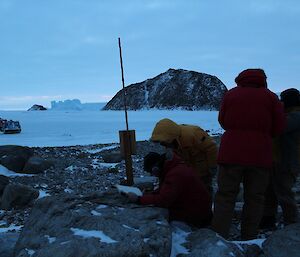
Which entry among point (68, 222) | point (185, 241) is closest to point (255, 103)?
point (185, 241)

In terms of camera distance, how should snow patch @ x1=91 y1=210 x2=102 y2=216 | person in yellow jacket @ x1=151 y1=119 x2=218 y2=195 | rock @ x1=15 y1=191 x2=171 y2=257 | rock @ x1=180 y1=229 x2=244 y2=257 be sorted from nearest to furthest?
rock @ x1=15 y1=191 x2=171 y2=257 → rock @ x1=180 y1=229 x2=244 y2=257 → snow patch @ x1=91 y1=210 x2=102 y2=216 → person in yellow jacket @ x1=151 y1=119 x2=218 y2=195

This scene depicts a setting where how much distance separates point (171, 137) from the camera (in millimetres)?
4574

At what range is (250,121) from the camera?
13.5ft

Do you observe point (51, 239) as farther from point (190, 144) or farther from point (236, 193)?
point (190, 144)

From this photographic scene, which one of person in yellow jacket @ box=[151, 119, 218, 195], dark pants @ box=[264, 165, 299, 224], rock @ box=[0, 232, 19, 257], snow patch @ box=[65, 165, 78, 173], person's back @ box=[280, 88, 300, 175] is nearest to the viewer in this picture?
rock @ box=[0, 232, 19, 257]

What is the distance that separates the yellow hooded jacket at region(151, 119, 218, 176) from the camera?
455cm

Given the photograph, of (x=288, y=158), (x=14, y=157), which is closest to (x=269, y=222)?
(x=288, y=158)

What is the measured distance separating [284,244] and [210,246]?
26.0 inches

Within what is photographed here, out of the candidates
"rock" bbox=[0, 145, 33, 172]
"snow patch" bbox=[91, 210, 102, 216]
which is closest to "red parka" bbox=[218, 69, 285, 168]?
"snow patch" bbox=[91, 210, 102, 216]

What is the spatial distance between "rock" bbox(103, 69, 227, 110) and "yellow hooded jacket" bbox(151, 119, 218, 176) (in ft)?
359

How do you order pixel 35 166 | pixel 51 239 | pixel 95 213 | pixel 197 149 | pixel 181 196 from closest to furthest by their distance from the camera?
pixel 51 239 → pixel 95 213 → pixel 181 196 → pixel 197 149 → pixel 35 166

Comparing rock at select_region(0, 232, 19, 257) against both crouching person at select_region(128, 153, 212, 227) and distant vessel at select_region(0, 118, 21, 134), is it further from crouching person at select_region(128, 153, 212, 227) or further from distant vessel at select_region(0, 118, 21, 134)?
distant vessel at select_region(0, 118, 21, 134)

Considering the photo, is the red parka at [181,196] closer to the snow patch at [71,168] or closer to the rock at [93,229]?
the rock at [93,229]

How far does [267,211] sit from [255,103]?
156 centimetres
